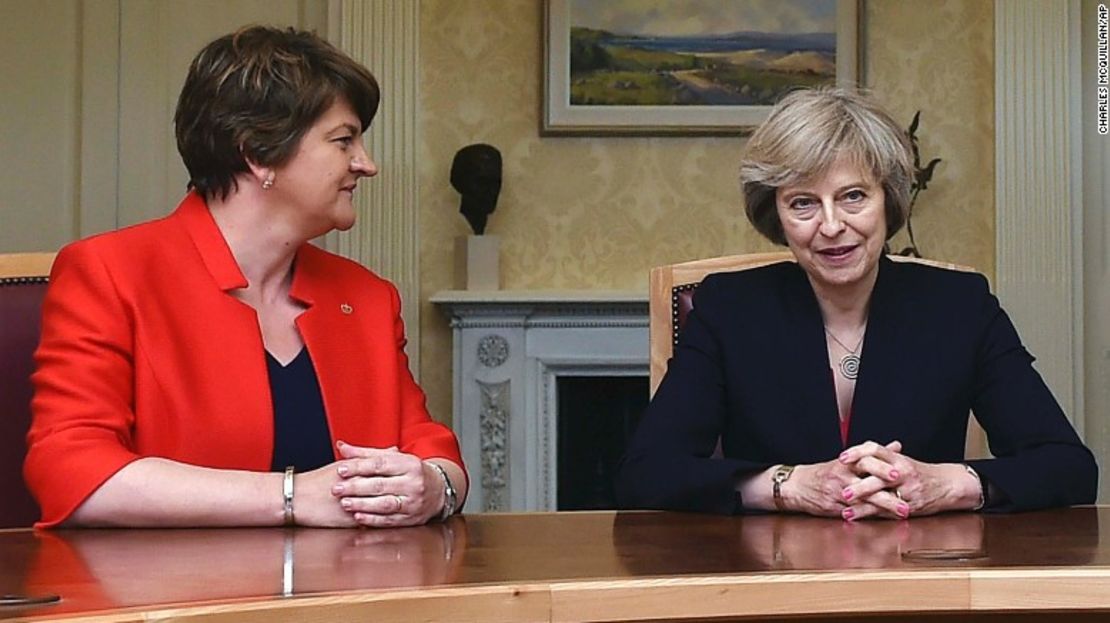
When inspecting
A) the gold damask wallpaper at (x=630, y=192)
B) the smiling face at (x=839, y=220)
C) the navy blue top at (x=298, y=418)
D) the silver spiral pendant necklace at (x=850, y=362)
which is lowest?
the navy blue top at (x=298, y=418)

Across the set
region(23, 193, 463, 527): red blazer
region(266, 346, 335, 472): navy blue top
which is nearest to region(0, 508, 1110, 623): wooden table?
region(23, 193, 463, 527): red blazer

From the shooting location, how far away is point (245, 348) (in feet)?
7.16

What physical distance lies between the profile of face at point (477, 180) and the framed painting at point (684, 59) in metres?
0.26

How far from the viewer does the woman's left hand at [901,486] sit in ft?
6.34

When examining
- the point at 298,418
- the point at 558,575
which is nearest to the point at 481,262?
the point at 298,418

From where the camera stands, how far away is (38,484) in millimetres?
1926

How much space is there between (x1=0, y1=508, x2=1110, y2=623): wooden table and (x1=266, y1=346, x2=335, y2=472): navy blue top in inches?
15.7

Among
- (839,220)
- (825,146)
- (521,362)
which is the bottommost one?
(521,362)

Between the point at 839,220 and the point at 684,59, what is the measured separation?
9.26ft

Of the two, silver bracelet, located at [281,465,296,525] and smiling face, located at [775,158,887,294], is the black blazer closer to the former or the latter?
smiling face, located at [775,158,887,294]

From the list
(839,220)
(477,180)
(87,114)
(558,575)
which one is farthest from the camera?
(87,114)

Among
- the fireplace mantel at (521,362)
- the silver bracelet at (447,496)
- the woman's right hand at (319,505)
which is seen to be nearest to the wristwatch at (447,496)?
the silver bracelet at (447,496)

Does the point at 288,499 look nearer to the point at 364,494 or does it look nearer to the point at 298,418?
the point at 364,494

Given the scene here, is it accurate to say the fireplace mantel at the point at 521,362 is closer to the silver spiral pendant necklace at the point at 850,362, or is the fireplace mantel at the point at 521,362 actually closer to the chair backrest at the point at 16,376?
the silver spiral pendant necklace at the point at 850,362
